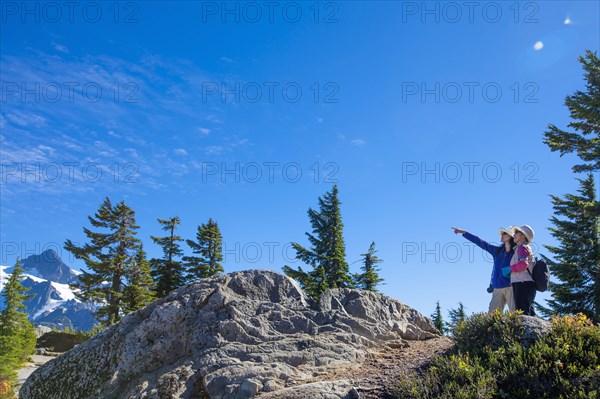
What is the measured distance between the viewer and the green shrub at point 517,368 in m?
5.76

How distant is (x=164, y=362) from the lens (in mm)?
8797

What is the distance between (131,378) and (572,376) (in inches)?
318

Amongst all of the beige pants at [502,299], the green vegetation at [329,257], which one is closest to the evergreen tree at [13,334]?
the green vegetation at [329,257]

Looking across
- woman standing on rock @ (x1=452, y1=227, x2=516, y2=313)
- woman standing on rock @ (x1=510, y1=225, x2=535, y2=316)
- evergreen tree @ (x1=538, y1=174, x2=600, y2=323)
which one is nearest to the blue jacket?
woman standing on rock @ (x1=452, y1=227, x2=516, y2=313)

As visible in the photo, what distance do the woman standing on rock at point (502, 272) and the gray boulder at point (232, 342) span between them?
1.70m

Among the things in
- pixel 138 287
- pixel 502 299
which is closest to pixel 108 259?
pixel 138 287

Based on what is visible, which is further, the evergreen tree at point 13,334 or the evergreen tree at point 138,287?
the evergreen tree at point 138,287

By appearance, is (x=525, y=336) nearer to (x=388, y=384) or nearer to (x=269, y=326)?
(x=388, y=384)

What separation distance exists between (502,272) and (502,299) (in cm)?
65

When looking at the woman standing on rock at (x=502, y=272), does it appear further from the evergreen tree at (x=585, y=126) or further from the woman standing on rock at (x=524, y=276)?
the evergreen tree at (x=585, y=126)

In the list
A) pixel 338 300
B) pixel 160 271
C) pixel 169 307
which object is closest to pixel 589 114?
pixel 338 300

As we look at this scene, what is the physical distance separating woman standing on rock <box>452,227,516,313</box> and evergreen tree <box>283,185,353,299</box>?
607 inches

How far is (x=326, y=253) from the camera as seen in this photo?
90.9 feet

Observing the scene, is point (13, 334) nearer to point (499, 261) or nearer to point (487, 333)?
point (499, 261)
